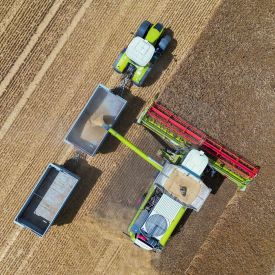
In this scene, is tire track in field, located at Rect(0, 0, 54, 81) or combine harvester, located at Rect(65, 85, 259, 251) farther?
tire track in field, located at Rect(0, 0, 54, 81)

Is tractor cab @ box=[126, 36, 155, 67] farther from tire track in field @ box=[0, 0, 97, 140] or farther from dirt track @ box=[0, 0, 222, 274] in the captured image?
tire track in field @ box=[0, 0, 97, 140]

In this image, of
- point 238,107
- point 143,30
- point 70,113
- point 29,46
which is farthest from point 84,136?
point 238,107

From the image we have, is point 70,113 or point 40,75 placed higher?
point 40,75

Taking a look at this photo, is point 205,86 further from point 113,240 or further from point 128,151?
point 113,240

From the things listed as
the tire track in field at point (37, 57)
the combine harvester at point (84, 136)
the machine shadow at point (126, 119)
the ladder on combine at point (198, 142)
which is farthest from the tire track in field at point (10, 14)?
the ladder on combine at point (198, 142)

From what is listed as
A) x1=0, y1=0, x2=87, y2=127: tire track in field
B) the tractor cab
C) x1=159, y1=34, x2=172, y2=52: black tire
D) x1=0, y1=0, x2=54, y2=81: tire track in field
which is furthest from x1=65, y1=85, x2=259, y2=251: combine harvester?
x1=0, y1=0, x2=54, y2=81: tire track in field

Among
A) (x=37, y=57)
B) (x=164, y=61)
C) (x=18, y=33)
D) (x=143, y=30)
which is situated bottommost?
(x=37, y=57)

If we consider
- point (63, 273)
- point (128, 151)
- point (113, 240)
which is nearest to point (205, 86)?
point (128, 151)

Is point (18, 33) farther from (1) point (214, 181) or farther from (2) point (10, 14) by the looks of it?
(1) point (214, 181)
